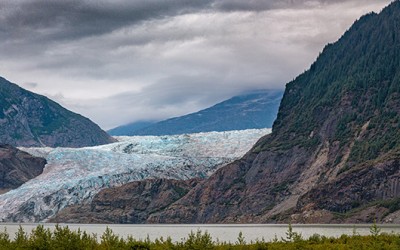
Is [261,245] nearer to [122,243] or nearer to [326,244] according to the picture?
[326,244]

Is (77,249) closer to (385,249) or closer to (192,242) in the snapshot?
(192,242)

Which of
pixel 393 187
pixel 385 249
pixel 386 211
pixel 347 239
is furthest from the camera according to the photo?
pixel 393 187

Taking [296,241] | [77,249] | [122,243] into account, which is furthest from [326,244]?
[77,249]

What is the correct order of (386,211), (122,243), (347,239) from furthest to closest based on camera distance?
1. (386,211)
2. (347,239)
3. (122,243)

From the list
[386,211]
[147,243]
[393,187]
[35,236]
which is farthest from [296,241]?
[393,187]

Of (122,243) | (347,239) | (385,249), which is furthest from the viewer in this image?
(347,239)

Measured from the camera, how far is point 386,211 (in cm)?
18038

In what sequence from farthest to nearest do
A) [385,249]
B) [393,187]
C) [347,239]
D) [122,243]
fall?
1. [393,187]
2. [347,239]
3. [122,243]
4. [385,249]

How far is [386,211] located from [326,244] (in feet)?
434

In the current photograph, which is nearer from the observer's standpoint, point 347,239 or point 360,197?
point 347,239

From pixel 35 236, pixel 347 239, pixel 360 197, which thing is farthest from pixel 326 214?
pixel 35 236

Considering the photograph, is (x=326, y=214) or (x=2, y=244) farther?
Answer: (x=326, y=214)

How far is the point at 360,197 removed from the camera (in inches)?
7844

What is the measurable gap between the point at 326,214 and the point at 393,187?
2014 cm
